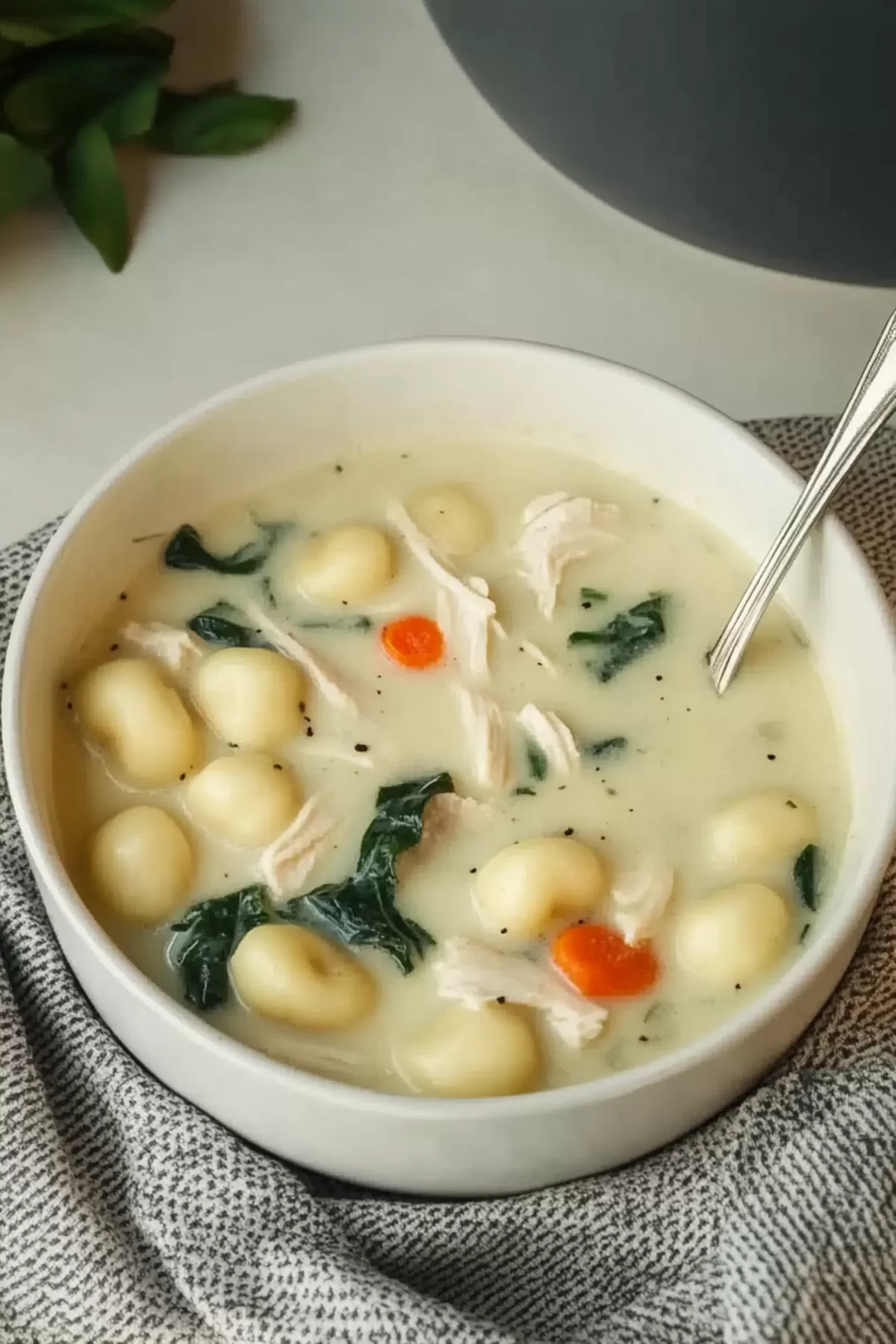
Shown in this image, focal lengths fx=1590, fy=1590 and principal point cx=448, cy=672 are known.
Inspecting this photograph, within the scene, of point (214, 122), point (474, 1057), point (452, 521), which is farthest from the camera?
point (214, 122)

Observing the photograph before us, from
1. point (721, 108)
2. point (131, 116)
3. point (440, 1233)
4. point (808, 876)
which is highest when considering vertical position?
point (721, 108)

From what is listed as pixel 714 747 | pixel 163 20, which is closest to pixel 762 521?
pixel 714 747

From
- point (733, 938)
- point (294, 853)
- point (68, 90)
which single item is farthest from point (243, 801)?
point (68, 90)

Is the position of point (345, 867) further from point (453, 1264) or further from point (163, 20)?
point (163, 20)

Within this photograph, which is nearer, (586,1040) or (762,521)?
(586,1040)

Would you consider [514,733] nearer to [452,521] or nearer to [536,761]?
[536,761]

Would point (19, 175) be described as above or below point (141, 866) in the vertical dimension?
above

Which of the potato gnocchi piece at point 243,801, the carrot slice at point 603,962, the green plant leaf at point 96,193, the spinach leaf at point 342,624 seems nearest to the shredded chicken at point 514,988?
the carrot slice at point 603,962
